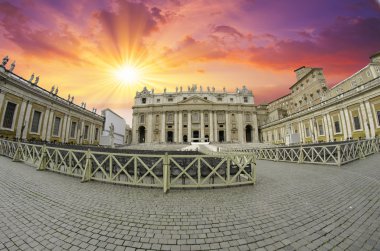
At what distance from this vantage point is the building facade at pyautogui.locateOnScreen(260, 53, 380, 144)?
59.5ft

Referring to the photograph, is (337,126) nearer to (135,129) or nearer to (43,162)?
(43,162)

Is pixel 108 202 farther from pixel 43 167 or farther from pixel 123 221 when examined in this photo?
pixel 43 167

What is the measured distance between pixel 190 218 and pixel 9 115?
25.8 meters

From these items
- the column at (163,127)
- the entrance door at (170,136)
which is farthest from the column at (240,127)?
the column at (163,127)

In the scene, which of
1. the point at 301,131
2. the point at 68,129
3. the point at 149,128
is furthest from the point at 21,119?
the point at 301,131

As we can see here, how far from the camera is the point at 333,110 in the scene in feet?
75.9

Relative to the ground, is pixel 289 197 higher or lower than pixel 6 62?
lower

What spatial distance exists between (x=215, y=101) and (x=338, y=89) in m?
28.4

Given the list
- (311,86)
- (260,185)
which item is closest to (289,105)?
(311,86)

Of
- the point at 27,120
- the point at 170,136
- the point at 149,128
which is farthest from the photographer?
the point at 170,136

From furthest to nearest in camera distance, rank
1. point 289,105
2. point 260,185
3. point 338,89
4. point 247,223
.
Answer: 1. point 289,105
2. point 338,89
3. point 260,185
4. point 247,223

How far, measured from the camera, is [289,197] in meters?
4.11

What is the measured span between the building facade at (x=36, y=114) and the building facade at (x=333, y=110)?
3394 centimetres

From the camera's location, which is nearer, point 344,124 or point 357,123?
point 357,123
